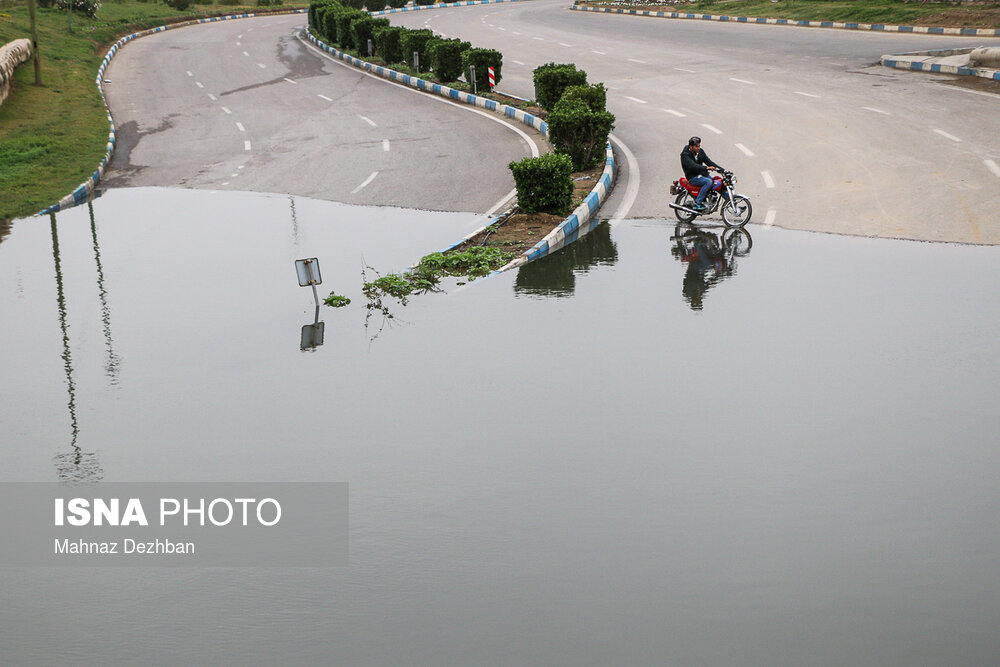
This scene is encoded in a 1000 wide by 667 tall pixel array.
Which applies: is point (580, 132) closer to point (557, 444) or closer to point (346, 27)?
point (557, 444)

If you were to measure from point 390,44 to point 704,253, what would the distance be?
26172mm

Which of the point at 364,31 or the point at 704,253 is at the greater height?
the point at 364,31

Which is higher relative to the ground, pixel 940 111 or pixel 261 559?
pixel 940 111

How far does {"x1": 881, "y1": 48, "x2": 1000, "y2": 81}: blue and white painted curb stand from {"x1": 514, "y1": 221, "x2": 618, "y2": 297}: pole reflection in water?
16.6m

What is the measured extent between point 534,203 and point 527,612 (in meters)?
10.9

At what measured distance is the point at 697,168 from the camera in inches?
623

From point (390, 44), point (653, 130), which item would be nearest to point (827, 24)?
point (390, 44)

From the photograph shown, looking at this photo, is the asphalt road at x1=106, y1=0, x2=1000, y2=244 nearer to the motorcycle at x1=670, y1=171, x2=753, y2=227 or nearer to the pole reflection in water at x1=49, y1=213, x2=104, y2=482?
the motorcycle at x1=670, y1=171, x2=753, y2=227

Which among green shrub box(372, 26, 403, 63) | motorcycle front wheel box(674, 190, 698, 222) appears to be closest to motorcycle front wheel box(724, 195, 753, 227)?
motorcycle front wheel box(674, 190, 698, 222)

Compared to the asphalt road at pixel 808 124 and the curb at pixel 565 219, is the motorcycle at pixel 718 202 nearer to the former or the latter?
the asphalt road at pixel 808 124

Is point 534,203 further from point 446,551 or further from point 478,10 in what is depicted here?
point 478,10

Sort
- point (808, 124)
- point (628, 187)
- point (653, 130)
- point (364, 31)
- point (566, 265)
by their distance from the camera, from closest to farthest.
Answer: point (566, 265) < point (628, 187) < point (808, 124) < point (653, 130) < point (364, 31)

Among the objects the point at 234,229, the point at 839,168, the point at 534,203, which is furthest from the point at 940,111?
the point at 234,229

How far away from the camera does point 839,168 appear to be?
18.4 metres
